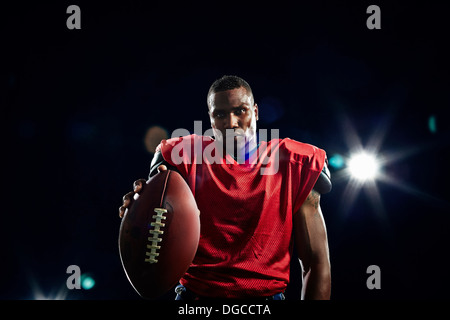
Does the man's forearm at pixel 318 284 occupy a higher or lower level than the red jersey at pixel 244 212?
lower

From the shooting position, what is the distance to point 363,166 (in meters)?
2.02

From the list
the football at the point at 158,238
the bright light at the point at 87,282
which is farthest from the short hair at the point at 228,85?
the bright light at the point at 87,282

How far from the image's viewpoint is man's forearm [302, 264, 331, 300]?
833 mm

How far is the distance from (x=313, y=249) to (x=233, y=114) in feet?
1.56

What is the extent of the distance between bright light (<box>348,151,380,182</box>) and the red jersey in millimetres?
1231

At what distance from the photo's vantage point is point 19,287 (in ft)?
6.82

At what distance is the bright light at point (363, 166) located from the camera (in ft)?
6.60

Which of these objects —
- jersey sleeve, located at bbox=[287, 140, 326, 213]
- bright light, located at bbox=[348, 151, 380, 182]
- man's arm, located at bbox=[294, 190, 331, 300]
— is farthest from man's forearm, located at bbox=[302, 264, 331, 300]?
bright light, located at bbox=[348, 151, 380, 182]

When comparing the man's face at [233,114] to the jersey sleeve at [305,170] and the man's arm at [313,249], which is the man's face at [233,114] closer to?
the jersey sleeve at [305,170]

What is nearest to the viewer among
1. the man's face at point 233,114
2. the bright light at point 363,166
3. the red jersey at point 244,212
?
the red jersey at point 244,212

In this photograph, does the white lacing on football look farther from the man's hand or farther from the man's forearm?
the man's forearm

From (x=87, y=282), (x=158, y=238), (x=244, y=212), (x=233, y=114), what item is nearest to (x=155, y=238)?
(x=158, y=238)
